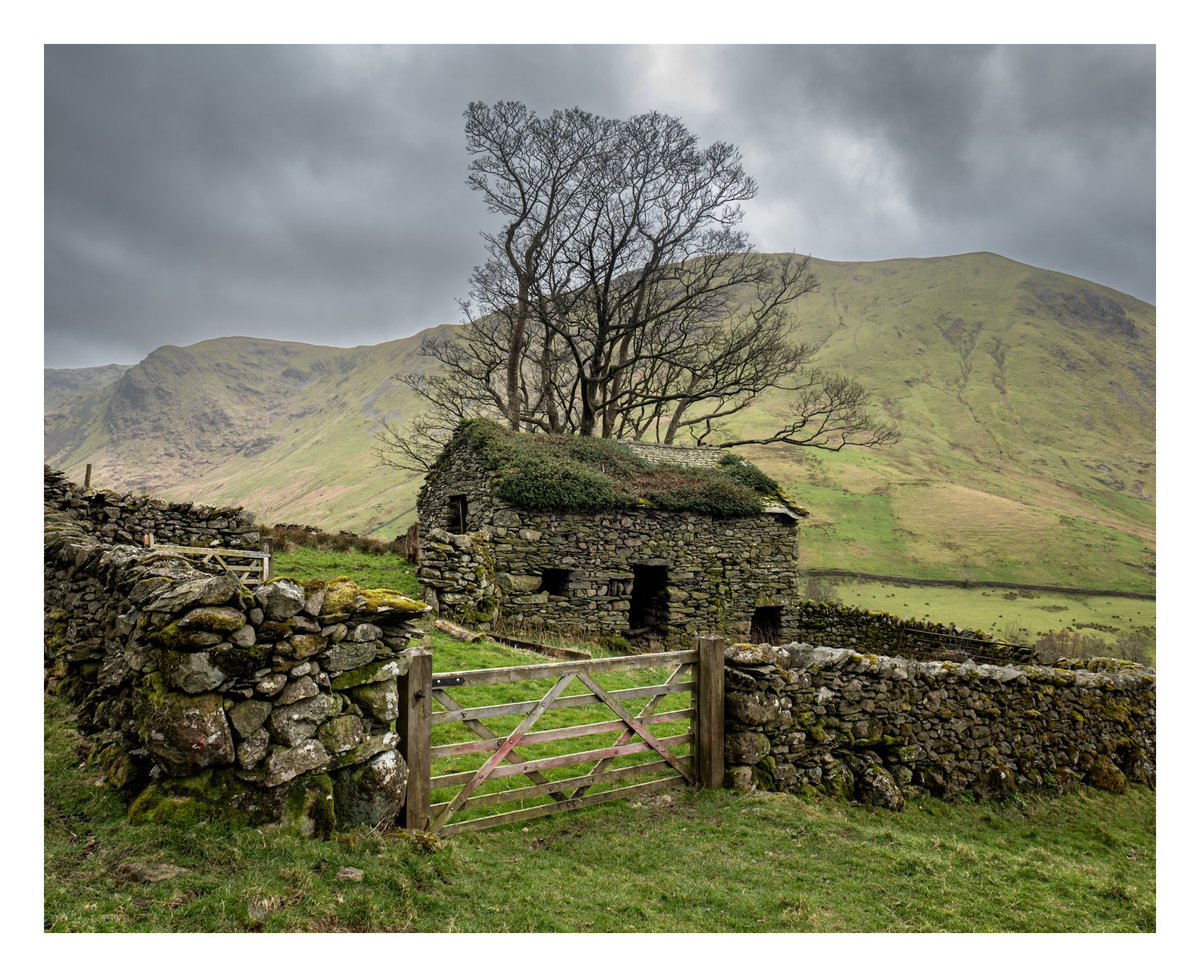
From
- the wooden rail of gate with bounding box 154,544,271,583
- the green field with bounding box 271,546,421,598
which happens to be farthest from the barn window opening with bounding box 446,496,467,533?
the wooden rail of gate with bounding box 154,544,271,583

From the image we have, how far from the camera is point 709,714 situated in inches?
279

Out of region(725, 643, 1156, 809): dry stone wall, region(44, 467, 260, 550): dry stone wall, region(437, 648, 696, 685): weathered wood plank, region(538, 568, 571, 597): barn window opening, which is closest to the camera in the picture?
region(437, 648, 696, 685): weathered wood plank

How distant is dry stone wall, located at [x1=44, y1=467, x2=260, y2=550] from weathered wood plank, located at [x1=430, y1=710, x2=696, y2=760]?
9.11m

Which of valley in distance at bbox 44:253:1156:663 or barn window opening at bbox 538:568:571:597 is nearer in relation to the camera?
barn window opening at bbox 538:568:571:597

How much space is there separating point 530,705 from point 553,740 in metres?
0.61

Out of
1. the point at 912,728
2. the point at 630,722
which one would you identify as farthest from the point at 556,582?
the point at 630,722

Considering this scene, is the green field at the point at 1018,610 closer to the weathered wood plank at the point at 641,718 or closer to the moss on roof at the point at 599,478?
the moss on roof at the point at 599,478

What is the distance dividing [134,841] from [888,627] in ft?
59.0

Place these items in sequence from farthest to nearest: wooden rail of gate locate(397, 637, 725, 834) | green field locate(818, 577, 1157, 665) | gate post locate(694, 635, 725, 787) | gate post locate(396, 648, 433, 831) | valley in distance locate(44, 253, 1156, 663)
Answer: valley in distance locate(44, 253, 1156, 663) → green field locate(818, 577, 1157, 665) → gate post locate(694, 635, 725, 787) → wooden rail of gate locate(397, 637, 725, 834) → gate post locate(396, 648, 433, 831)

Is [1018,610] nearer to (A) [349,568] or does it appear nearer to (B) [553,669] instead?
(A) [349,568]

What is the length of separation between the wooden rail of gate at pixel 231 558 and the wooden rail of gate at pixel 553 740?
14.3 feet

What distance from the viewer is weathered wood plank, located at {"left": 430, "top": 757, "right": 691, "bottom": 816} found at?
18.3 feet

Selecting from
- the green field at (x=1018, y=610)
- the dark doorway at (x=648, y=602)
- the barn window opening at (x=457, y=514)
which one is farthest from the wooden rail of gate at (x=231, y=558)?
the green field at (x=1018, y=610)

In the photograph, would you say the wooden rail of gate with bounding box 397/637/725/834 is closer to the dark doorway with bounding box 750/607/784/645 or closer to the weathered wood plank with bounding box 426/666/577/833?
the weathered wood plank with bounding box 426/666/577/833
